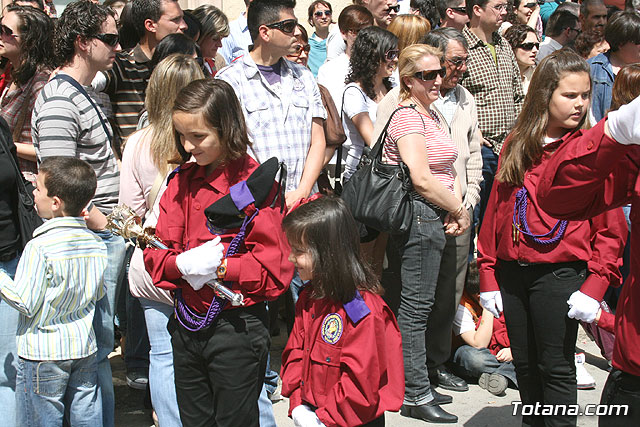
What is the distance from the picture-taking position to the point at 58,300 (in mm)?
3518

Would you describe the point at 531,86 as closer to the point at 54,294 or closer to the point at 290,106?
the point at 290,106

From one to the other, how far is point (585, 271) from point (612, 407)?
1.26 meters

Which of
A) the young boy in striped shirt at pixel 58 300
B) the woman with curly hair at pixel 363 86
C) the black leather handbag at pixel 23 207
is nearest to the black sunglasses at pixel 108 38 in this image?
the black leather handbag at pixel 23 207

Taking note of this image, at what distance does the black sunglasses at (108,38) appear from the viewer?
4406 millimetres

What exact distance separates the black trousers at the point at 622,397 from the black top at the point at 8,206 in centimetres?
277

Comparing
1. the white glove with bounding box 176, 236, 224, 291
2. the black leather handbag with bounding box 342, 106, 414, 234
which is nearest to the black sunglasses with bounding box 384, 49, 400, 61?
the black leather handbag with bounding box 342, 106, 414, 234

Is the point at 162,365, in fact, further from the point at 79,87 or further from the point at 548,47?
the point at 548,47

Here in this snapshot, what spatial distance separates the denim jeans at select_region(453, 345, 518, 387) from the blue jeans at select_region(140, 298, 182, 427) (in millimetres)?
2174

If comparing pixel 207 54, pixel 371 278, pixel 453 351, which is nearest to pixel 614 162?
pixel 371 278

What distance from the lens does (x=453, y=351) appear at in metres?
5.36

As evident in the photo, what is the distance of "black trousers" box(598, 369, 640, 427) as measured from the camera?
247cm

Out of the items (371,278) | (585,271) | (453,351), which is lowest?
A: (453,351)

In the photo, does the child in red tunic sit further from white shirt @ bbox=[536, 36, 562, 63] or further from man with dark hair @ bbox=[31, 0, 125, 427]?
white shirt @ bbox=[536, 36, 562, 63]

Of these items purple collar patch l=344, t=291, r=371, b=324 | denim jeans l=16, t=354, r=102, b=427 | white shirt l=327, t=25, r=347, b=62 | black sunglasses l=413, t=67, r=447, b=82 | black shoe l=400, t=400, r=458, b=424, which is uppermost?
black sunglasses l=413, t=67, r=447, b=82
